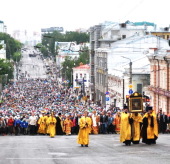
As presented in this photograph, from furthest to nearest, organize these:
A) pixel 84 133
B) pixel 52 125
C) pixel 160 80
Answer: pixel 160 80
pixel 52 125
pixel 84 133

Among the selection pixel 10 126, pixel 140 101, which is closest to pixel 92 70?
pixel 10 126

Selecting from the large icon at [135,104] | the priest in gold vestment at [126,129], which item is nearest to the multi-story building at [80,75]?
the large icon at [135,104]

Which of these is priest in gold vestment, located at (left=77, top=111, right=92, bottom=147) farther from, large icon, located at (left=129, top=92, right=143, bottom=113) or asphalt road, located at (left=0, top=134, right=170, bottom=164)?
large icon, located at (left=129, top=92, right=143, bottom=113)

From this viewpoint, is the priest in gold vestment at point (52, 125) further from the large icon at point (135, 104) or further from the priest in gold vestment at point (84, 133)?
the large icon at point (135, 104)

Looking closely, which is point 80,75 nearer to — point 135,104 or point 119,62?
point 119,62

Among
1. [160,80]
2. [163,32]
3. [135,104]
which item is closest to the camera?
[135,104]

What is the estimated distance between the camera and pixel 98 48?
10269cm

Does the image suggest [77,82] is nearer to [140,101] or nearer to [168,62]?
[168,62]

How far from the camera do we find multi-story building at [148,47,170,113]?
5738 cm

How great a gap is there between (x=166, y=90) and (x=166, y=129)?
58.0 ft

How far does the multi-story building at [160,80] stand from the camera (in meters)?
57.4

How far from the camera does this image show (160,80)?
60438 mm

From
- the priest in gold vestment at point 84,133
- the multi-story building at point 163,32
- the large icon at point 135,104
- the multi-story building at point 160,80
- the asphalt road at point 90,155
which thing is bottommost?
the asphalt road at point 90,155

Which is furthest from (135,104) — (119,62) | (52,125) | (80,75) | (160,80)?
(80,75)
